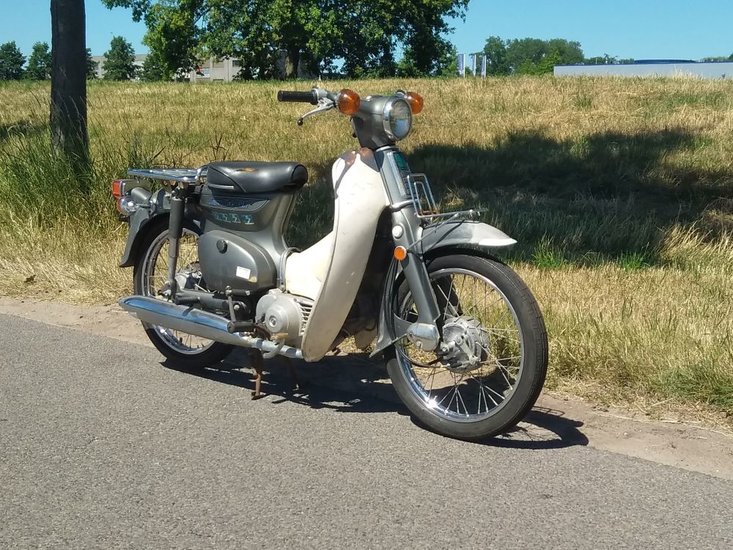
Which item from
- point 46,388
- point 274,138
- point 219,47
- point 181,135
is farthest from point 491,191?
point 219,47

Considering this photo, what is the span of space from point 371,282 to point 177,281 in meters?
1.26

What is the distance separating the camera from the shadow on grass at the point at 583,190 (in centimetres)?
743

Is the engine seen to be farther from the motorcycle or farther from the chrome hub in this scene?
the chrome hub

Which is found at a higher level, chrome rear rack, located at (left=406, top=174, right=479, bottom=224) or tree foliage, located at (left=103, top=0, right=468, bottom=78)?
tree foliage, located at (left=103, top=0, right=468, bottom=78)

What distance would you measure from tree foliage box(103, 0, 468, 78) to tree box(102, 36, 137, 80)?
6914 cm

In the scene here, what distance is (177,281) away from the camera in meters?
5.14

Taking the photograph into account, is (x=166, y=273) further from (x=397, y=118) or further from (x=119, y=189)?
(x=397, y=118)

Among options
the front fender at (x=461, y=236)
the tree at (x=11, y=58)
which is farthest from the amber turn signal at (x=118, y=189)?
the tree at (x=11, y=58)

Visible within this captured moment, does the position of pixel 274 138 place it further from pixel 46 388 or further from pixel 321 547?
pixel 321 547

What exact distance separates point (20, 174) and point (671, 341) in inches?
244

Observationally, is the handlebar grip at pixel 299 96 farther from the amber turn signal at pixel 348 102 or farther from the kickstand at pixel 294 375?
the kickstand at pixel 294 375

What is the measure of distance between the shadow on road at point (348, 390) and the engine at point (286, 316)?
428 mm

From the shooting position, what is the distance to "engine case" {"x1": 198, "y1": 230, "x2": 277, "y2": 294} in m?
4.66

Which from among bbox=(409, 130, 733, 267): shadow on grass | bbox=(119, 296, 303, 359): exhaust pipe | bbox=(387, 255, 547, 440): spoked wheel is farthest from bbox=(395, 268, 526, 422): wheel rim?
bbox=(409, 130, 733, 267): shadow on grass
